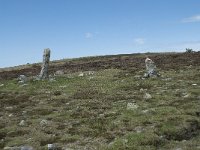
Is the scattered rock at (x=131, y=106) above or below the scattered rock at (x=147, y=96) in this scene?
below

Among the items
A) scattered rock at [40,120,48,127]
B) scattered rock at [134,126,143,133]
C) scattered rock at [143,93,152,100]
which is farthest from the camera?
scattered rock at [143,93,152,100]

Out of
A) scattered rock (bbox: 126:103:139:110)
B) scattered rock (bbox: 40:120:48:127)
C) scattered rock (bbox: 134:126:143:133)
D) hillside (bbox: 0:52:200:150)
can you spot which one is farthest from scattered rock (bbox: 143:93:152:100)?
scattered rock (bbox: 40:120:48:127)

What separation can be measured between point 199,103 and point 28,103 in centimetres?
1097

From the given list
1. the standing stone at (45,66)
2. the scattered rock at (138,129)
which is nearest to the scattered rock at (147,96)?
the scattered rock at (138,129)

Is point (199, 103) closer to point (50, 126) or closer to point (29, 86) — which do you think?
point (50, 126)

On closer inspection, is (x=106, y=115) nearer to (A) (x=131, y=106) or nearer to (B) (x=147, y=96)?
(A) (x=131, y=106)

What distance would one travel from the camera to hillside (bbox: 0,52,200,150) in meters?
20.2

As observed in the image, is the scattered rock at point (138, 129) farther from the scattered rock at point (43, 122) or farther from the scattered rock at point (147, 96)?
the scattered rock at point (147, 96)

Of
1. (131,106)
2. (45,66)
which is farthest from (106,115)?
(45,66)

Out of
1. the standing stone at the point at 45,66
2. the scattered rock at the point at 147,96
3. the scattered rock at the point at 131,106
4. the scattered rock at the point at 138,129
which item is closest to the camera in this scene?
the scattered rock at the point at 138,129

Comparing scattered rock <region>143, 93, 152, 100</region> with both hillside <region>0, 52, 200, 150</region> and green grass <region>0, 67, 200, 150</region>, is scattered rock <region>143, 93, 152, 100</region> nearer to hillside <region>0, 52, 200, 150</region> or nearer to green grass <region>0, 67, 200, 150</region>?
hillside <region>0, 52, 200, 150</region>

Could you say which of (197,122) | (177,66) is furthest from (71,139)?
(177,66)

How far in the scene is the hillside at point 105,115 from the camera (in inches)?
795

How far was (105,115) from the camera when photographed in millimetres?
24391
